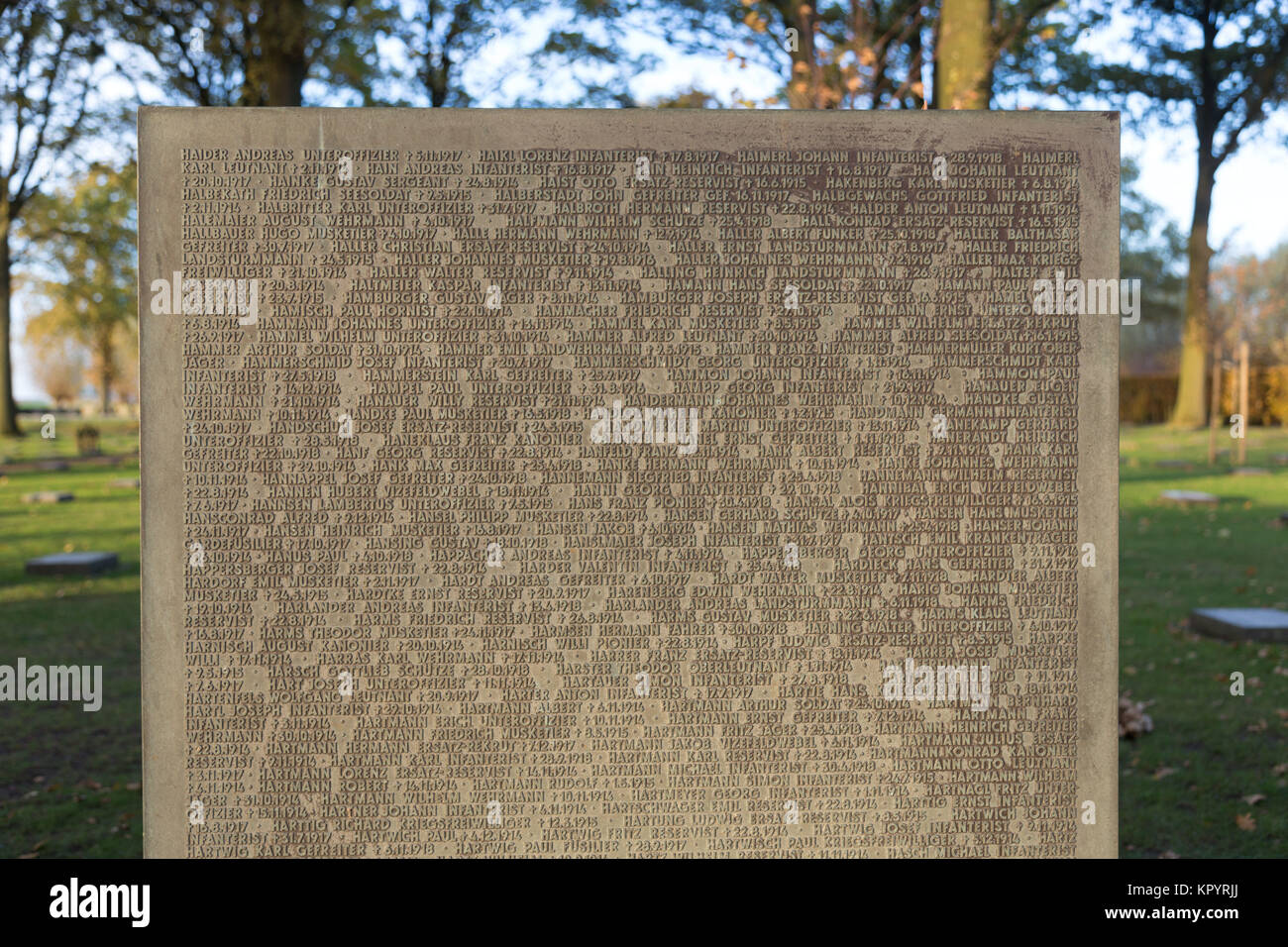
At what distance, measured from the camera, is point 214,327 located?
3305 mm

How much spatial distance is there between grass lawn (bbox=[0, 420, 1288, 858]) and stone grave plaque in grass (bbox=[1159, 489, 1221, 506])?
368 millimetres

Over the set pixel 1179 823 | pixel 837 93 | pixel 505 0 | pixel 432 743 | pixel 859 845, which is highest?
pixel 505 0

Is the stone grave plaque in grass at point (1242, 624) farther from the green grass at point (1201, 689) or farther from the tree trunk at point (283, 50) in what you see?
the tree trunk at point (283, 50)

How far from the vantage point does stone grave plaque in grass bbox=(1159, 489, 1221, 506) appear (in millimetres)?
13688

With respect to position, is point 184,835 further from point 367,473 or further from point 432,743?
point 367,473

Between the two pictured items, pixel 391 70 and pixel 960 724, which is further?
pixel 391 70

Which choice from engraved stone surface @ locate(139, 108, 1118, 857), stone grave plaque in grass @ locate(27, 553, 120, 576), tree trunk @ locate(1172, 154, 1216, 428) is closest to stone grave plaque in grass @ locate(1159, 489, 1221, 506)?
tree trunk @ locate(1172, 154, 1216, 428)

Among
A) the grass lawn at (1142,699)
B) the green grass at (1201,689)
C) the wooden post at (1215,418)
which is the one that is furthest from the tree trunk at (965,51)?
the wooden post at (1215,418)

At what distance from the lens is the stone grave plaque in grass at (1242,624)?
7.05 metres

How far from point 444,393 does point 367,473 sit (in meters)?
0.39

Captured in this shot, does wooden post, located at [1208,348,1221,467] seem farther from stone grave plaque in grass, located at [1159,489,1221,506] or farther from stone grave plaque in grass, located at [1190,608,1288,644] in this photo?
stone grave plaque in grass, located at [1190,608,1288,644]

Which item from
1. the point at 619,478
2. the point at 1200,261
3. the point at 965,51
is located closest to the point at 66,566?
the point at 619,478

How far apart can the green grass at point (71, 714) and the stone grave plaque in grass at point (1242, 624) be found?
7.33m
